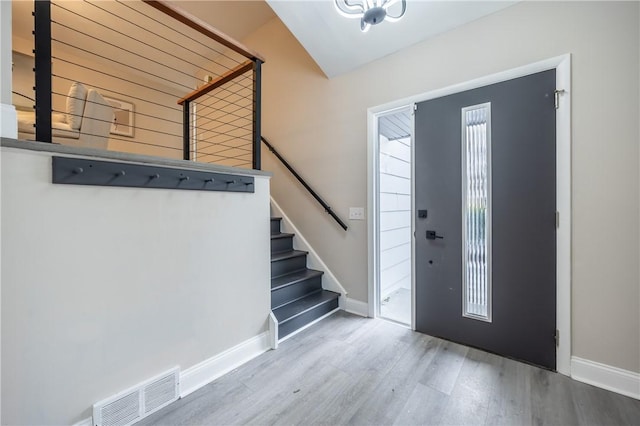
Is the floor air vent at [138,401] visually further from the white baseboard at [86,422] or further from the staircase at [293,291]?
the staircase at [293,291]

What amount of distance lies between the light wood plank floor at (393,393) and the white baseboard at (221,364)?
49 millimetres

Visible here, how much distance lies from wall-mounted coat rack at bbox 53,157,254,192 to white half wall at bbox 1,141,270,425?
4 centimetres

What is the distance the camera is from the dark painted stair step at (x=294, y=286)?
95.4 inches

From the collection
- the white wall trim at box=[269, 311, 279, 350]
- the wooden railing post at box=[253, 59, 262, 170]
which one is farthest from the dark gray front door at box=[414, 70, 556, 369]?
the wooden railing post at box=[253, 59, 262, 170]

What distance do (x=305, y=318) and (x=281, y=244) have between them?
963mm

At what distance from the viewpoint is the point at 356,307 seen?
2748 mm

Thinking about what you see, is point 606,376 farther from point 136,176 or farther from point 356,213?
point 136,176

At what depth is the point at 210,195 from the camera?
1.78 metres

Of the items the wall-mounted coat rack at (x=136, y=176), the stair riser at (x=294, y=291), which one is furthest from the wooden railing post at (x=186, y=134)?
the stair riser at (x=294, y=291)

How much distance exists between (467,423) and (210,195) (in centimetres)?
201

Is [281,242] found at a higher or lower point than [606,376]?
higher

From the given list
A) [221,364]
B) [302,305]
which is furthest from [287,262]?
[221,364]

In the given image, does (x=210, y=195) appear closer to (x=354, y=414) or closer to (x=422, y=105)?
(x=354, y=414)

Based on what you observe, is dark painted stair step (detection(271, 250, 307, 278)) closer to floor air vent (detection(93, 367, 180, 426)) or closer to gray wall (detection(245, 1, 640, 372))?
gray wall (detection(245, 1, 640, 372))
